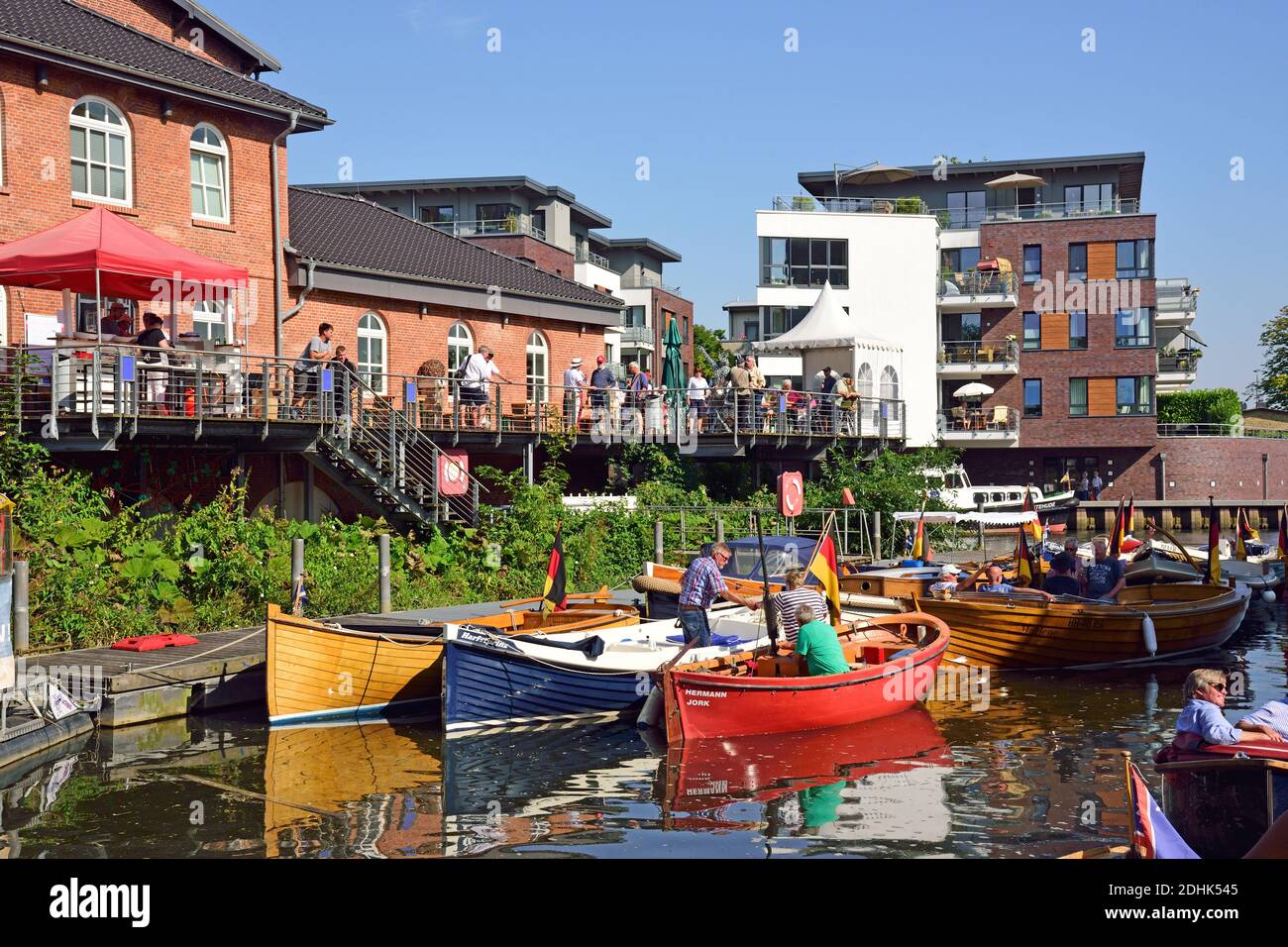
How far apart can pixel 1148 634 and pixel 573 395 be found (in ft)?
43.8

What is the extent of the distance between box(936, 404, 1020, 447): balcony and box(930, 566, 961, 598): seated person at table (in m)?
32.6

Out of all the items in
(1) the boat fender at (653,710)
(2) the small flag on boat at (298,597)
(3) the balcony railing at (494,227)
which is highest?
(3) the balcony railing at (494,227)

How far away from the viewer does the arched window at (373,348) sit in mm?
28953

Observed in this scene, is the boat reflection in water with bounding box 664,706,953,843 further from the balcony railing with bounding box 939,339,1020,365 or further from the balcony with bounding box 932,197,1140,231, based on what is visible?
the balcony with bounding box 932,197,1140,231

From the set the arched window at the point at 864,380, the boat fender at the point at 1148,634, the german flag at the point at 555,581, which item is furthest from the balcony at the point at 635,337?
the german flag at the point at 555,581

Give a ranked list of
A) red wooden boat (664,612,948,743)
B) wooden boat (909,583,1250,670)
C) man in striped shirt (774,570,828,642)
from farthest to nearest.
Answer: wooden boat (909,583,1250,670)
man in striped shirt (774,570,828,642)
red wooden boat (664,612,948,743)

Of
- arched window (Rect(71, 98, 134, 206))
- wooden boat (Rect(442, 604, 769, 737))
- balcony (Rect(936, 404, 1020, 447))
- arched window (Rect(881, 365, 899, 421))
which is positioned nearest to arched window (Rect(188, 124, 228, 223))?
arched window (Rect(71, 98, 134, 206))

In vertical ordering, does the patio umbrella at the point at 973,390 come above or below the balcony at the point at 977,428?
above

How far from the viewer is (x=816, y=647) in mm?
15617

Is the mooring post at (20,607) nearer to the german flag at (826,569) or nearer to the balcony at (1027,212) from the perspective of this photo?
the german flag at (826,569)

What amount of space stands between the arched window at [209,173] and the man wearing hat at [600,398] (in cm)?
855

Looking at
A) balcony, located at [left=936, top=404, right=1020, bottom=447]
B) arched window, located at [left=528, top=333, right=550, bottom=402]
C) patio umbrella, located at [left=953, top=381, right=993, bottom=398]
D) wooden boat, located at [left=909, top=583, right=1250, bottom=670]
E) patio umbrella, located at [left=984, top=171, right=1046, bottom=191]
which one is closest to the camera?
wooden boat, located at [left=909, top=583, right=1250, bottom=670]

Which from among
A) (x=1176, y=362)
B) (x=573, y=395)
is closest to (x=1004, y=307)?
(x=1176, y=362)

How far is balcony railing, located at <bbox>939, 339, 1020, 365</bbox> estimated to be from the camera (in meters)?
56.9
